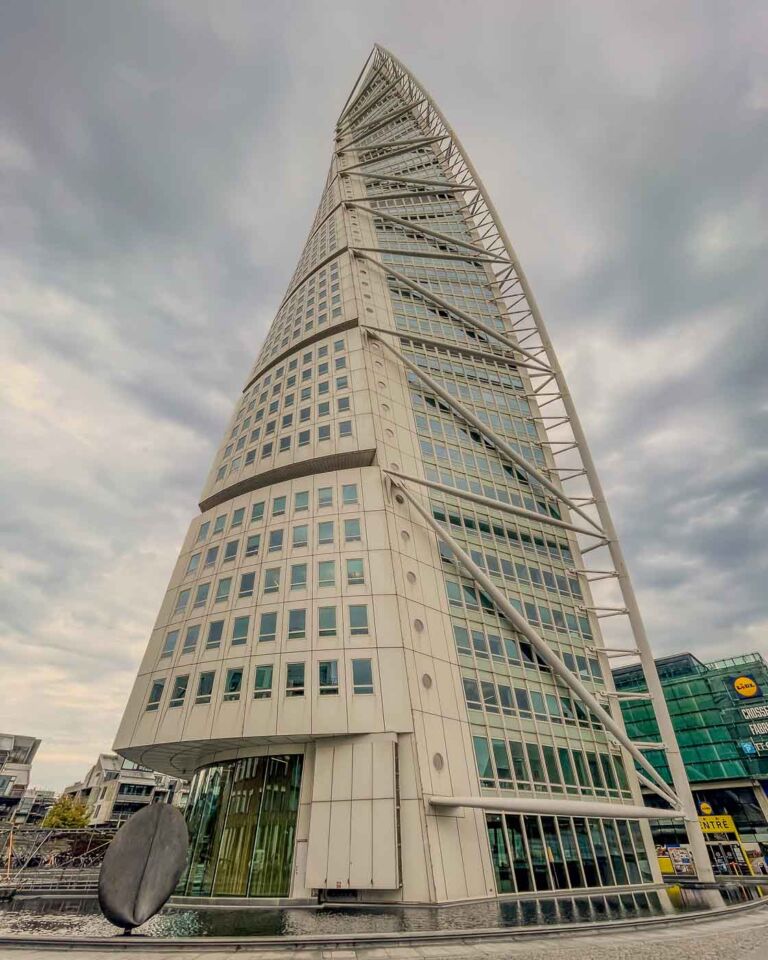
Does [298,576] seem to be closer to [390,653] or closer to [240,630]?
[240,630]

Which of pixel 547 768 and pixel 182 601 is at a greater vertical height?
pixel 182 601

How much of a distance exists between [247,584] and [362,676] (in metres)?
8.71

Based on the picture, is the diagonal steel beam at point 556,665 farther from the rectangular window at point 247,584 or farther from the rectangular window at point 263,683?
the rectangular window at point 263,683

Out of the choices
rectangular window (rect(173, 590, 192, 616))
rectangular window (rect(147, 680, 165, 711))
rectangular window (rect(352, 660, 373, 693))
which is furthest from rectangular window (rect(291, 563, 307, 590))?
rectangular window (rect(147, 680, 165, 711))

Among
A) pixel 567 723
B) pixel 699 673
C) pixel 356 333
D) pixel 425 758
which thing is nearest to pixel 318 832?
pixel 425 758

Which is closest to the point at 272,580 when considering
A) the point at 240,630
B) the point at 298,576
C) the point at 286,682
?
the point at 298,576

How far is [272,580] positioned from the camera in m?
27.2

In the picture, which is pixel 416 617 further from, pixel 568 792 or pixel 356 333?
pixel 356 333

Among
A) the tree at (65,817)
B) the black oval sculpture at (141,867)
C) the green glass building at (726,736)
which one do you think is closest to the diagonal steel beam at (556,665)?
the black oval sculpture at (141,867)

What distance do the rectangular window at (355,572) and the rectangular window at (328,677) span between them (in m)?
4.14

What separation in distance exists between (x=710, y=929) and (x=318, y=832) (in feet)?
43.2

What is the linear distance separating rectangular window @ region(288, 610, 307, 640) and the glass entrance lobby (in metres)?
5.26

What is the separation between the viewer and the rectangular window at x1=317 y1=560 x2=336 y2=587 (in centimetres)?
2624

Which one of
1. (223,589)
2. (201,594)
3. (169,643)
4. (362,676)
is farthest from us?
(201,594)
